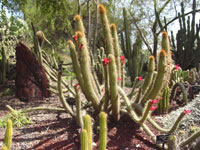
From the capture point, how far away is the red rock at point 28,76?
4.33m

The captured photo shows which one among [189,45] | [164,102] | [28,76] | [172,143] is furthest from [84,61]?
[189,45]

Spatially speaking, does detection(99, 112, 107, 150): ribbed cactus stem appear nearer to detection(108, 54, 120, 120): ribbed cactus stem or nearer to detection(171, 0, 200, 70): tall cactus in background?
Answer: detection(108, 54, 120, 120): ribbed cactus stem

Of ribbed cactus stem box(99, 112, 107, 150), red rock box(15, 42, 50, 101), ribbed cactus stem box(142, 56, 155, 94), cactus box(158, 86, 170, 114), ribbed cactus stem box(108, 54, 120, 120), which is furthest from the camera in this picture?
red rock box(15, 42, 50, 101)

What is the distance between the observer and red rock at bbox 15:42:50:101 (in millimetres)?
4332

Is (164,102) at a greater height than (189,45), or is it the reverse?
(189,45)

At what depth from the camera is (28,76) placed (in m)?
4.45

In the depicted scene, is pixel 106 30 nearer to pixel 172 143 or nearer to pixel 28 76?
pixel 172 143

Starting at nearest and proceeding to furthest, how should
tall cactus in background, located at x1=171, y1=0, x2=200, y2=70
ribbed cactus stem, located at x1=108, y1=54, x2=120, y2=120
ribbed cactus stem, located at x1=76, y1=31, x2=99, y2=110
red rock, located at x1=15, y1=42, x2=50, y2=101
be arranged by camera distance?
ribbed cactus stem, located at x1=108, y1=54, x2=120, y2=120 < ribbed cactus stem, located at x1=76, y1=31, x2=99, y2=110 < red rock, located at x1=15, y1=42, x2=50, y2=101 < tall cactus in background, located at x1=171, y1=0, x2=200, y2=70

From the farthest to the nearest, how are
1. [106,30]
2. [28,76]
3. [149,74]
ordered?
[28,76] < [149,74] < [106,30]

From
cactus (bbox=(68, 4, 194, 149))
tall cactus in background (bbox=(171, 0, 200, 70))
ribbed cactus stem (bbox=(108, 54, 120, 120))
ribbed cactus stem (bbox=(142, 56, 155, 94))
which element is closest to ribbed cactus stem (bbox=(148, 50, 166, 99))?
cactus (bbox=(68, 4, 194, 149))

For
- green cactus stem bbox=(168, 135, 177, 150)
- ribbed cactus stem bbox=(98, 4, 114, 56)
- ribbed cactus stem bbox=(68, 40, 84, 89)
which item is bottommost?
green cactus stem bbox=(168, 135, 177, 150)

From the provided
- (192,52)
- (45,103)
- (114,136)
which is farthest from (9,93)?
(192,52)

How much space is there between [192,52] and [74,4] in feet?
29.1

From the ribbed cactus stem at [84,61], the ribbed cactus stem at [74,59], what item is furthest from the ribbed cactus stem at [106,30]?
the ribbed cactus stem at [74,59]
